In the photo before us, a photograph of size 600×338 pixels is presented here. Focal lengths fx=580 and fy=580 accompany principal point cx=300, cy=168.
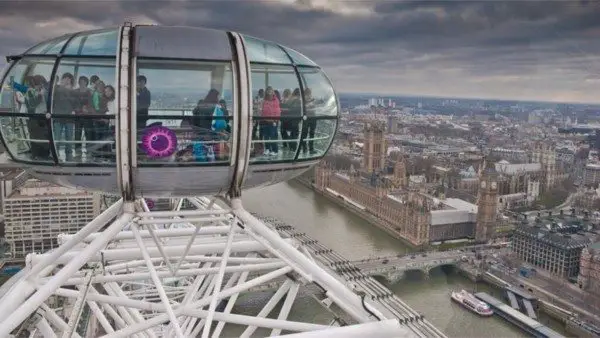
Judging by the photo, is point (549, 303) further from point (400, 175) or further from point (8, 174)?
point (8, 174)

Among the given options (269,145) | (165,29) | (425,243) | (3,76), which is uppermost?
(165,29)

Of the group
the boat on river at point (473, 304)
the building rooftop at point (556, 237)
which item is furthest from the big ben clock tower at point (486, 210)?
the boat on river at point (473, 304)

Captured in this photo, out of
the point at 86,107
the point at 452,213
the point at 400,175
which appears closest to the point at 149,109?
the point at 86,107

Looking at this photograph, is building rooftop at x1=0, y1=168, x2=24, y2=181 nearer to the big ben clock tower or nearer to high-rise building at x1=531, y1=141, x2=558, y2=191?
the big ben clock tower

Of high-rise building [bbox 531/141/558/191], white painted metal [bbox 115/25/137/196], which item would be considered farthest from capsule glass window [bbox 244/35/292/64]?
high-rise building [bbox 531/141/558/191]

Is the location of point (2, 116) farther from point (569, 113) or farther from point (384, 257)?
point (569, 113)

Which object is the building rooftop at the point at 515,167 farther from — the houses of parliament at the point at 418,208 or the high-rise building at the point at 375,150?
the high-rise building at the point at 375,150

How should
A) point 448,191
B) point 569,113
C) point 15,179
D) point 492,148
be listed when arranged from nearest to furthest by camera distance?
point 15,179
point 448,191
point 492,148
point 569,113

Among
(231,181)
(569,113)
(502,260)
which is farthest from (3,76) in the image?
(569,113)
